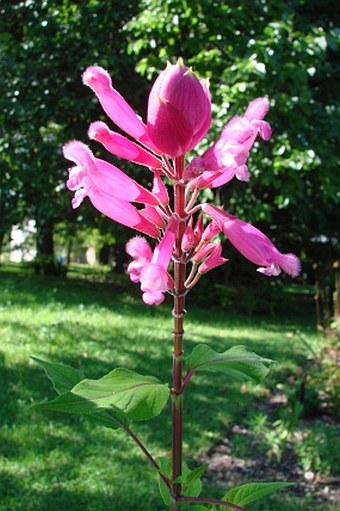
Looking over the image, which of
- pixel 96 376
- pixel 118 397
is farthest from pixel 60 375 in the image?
pixel 96 376

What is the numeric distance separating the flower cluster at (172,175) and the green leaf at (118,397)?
7.8 inches

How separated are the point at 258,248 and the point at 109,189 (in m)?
0.29

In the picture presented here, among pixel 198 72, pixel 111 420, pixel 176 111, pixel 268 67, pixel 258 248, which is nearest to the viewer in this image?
pixel 176 111

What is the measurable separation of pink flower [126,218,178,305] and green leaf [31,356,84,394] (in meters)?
0.32

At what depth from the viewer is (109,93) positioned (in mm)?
1161

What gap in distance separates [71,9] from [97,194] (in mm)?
9942

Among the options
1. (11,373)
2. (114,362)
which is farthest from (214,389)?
(11,373)

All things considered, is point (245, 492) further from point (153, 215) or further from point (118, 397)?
point (153, 215)

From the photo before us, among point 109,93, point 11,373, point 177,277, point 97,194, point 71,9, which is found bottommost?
point 11,373

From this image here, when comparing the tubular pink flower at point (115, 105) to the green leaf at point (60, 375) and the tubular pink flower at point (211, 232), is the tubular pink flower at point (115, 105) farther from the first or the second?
the green leaf at point (60, 375)

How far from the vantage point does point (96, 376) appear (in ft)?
17.8

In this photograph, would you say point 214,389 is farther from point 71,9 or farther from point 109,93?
point 71,9

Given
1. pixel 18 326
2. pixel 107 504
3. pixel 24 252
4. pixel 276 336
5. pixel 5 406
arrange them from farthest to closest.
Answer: pixel 24 252 → pixel 276 336 → pixel 18 326 → pixel 5 406 → pixel 107 504

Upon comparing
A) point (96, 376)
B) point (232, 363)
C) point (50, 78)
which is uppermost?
point (50, 78)
